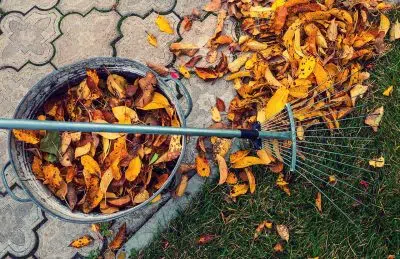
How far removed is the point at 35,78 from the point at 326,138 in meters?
1.49

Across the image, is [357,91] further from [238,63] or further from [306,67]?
[238,63]

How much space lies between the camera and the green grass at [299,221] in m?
2.13

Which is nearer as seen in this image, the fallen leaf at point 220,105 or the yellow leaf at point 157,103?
the yellow leaf at point 157,103

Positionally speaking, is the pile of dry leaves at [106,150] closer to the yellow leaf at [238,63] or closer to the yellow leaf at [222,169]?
the yellow leaf at [222,169]

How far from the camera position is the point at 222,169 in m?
2.19

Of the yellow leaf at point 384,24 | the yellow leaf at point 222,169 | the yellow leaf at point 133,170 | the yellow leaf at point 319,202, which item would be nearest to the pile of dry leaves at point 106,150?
the yellow leaf at point 133,170

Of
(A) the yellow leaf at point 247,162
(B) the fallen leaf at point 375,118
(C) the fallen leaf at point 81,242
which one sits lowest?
(C) the fallen leaf at point 81,242

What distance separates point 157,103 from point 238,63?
526mm

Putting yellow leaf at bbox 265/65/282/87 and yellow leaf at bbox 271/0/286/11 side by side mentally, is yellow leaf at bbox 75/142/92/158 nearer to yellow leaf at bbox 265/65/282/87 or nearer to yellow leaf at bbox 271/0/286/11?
yellow leaf at bbox 265/65/282/87

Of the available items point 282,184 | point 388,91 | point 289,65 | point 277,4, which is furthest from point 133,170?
point 388,91

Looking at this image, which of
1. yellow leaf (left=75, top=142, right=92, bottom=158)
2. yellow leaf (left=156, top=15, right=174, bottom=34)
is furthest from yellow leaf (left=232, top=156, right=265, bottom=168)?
yellow leaf (left=156, top=15, right=174, bottom=34)

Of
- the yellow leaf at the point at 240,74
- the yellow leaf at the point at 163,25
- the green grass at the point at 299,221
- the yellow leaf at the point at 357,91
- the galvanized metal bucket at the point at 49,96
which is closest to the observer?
the galvanized metal bucket at the point at 49,96

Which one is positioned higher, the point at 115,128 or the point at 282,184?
the point at 115,128

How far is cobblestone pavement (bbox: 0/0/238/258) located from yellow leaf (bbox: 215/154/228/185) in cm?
15
